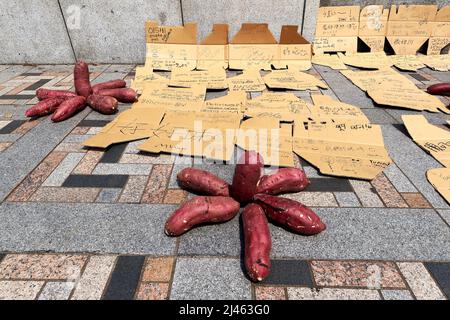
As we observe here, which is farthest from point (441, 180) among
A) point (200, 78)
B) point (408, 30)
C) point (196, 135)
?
point (408, 30)

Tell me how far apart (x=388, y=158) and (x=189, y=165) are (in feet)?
5.48

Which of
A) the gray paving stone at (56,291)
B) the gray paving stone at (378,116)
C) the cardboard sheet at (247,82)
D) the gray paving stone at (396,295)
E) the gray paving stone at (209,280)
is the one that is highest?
the cardboard sheet at (247,82)

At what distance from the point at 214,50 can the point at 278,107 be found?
2031 millimetres

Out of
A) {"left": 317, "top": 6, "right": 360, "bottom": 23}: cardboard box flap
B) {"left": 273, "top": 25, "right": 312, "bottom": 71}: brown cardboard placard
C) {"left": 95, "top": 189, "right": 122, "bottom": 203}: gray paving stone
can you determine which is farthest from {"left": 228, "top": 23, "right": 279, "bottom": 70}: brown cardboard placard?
{"left": 95, "top": 189, "right": 122, "bottom": 203}: gray paving stone

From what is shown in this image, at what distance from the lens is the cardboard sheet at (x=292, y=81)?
4023 millimetres

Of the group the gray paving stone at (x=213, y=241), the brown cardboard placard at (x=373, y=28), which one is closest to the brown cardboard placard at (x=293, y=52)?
the brown cardboard placard at (x=373, y=28)

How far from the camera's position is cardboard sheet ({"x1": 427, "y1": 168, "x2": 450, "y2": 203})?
2.19 metres

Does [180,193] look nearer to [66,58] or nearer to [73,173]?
[73,173]

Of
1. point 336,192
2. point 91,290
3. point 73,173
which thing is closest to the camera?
point 91,290

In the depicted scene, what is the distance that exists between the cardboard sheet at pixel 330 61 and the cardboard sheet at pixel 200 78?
171cm

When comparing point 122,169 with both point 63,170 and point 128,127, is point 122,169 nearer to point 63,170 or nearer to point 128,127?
point 63,170

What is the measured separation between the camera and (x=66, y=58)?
529 cm

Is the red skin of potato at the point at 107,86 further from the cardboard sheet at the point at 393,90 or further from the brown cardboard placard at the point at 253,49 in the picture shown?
the cardboard sheet at the point at 393,90

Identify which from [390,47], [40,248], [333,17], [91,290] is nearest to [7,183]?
[40,248]
